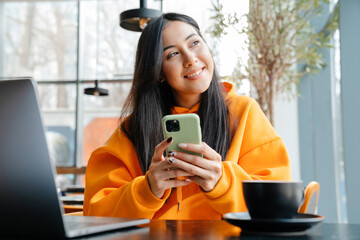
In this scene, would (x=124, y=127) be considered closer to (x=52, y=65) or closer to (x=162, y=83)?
(x=162, y=83)

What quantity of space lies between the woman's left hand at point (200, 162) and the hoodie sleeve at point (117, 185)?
0.53 feet

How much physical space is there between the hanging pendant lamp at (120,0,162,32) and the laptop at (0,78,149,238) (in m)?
2.21

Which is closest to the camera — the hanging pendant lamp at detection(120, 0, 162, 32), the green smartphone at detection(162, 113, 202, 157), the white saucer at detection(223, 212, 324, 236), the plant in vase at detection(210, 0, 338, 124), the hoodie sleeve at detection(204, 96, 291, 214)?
the white saucer at detection(223, 212, 324, 236)

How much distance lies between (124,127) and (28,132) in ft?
3.39

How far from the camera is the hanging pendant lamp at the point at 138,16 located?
8.91 ft

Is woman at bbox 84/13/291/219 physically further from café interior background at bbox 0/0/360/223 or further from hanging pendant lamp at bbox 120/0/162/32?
café interior background at bbox 0/0/360/223

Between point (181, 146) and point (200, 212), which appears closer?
point (181, 146)

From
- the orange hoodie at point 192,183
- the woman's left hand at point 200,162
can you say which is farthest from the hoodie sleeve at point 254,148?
the woman's left hand at point 200,162

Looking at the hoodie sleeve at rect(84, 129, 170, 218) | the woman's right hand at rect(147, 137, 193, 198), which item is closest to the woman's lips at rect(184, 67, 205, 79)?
the hoodie sleeve at rect(84, 129, 170, 218)

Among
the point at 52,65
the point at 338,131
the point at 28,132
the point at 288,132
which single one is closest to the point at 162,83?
the point at 28,132

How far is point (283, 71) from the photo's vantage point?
3445 mm

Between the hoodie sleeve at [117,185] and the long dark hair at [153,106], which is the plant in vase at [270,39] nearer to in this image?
the long dark hair at [153,106]

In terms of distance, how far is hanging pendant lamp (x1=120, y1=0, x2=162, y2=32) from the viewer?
2715mm

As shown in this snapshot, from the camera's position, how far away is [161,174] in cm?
113
